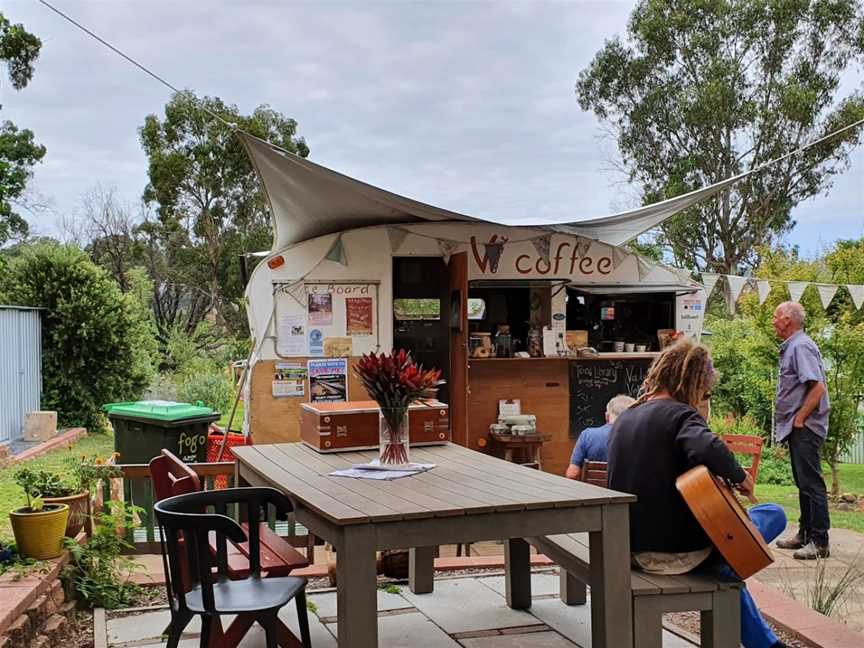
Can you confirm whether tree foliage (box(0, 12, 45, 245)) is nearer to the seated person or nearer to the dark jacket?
the seated person

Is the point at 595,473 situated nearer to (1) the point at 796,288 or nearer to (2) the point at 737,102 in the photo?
(1) the point at 796,288

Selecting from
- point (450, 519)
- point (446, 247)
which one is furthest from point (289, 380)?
point (450, 519)

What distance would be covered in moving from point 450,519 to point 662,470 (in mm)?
789

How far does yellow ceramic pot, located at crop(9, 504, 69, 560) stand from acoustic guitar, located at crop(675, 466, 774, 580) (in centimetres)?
272

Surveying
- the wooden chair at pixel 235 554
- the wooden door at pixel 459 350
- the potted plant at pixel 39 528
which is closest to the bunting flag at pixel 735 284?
the wooden door at pixel 459 350

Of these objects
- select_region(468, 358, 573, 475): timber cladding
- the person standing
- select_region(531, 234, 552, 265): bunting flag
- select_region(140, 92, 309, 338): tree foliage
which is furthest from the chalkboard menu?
select_region(140, 92, 309, 338): tree foliage

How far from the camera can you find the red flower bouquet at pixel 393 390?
340 cm

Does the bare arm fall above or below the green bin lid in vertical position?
above

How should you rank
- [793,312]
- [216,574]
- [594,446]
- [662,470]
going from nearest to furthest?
1. [662,470]
2. [216,574]
3. [594,446]
4. [793,312]

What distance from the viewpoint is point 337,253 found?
21.8ft

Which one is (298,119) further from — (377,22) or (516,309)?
(516,309)

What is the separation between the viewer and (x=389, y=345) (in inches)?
268

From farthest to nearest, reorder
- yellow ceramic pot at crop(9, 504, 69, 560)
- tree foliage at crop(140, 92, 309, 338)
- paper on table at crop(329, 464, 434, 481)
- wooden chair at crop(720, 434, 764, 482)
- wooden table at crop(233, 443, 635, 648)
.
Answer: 1. tree foliage at crop(140, 92, 309, 338)
2. wooden chair at crop(720, 434, 764, 482)
3. yellow ceramic pot at crop(9, 504, 69, 560)
4. paper on table at crop(329, 464, 434, 481)
5. wooden table at crop(233, 443, 635, 648)

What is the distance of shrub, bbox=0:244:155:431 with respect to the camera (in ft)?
37.0
